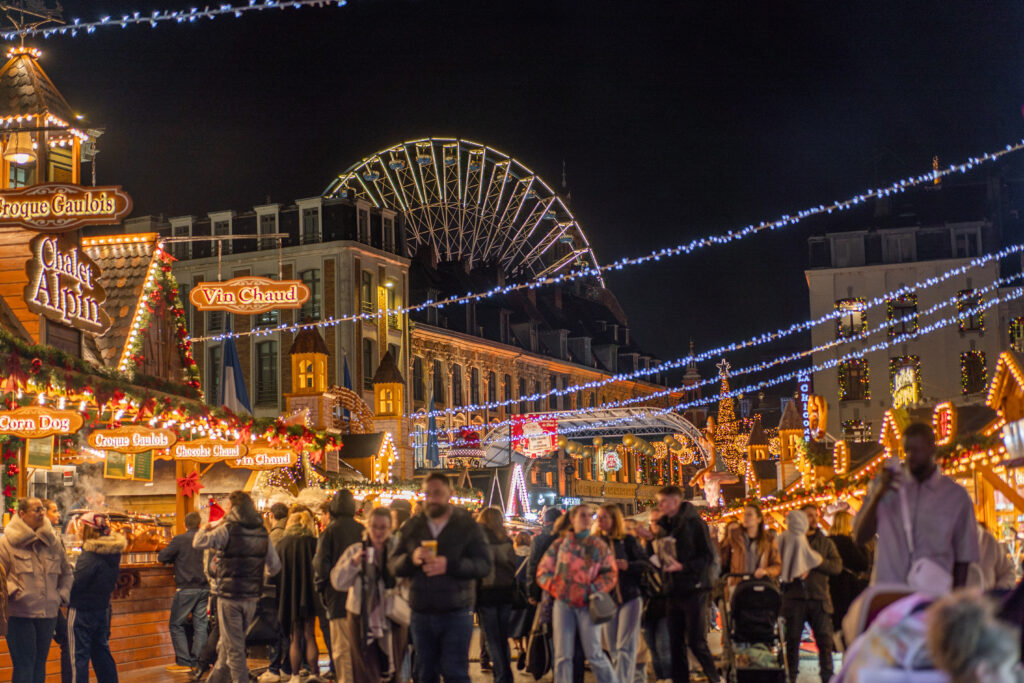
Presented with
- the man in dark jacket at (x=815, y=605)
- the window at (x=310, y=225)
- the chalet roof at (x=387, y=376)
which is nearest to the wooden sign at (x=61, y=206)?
the man in dark jacket at (x=815, y=605)

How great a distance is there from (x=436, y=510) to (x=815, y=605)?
4.40 metres

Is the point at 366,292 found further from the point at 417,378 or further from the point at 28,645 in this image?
the point at 28,645

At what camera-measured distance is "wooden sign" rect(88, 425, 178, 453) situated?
1816 cm

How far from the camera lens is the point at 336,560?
10.9m

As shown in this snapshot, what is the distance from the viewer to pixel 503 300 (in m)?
66.6

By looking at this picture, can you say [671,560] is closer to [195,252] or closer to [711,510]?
[711,510]

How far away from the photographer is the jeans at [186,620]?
1446 cm

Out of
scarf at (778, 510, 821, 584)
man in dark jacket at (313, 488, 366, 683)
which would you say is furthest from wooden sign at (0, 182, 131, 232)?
scarf at (778, 510, 821, 584)

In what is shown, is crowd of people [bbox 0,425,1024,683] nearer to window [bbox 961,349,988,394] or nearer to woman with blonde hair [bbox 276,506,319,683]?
woman with blonde hair [bbox 276,506,319,683]

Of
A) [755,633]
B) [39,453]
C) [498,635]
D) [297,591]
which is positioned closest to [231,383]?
[39,453]

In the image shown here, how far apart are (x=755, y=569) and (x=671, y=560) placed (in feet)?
4.11

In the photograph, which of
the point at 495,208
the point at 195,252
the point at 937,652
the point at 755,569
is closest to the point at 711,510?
the point at 495,208

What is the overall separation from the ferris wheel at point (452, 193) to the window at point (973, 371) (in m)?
19.1

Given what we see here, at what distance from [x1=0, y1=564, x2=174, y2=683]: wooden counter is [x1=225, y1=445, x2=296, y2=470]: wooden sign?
5.67 metres
